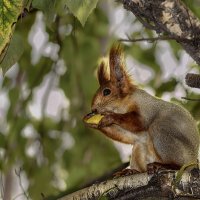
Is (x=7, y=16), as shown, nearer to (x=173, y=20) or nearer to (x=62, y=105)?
(x=173, y=20)

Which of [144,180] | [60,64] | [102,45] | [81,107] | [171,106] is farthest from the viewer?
[102,45]

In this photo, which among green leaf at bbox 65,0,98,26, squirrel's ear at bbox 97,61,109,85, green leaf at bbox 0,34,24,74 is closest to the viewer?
green leaf at bbox 65,0,98,26

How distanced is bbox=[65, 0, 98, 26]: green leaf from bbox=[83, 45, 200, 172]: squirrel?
2.10 ft

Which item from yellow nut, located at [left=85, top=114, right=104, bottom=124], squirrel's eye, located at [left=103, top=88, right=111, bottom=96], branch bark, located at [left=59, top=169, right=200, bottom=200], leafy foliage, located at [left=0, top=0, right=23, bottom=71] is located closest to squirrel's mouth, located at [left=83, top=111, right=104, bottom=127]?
yellow nut, located at [left=85, top=114, right=104, bottom=124]

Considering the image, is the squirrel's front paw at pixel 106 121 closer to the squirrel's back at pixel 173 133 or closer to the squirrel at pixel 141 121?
the squirrel at pixel 141 121

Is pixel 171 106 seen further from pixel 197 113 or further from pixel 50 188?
pixel 50 188

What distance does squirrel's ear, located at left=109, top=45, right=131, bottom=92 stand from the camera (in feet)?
8.18

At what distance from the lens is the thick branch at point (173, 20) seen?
1.83m

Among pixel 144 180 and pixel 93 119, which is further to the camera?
pixel 93 119

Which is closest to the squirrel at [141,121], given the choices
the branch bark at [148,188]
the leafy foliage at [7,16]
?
the branch bark at [148,188]

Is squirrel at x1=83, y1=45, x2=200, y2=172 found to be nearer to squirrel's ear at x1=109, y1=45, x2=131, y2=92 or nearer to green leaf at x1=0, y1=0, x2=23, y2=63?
squirrel's ear at x1=109, y1=45, x2=131, y2=92

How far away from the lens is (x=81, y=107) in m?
4.10

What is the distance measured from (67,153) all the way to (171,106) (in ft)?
5.89

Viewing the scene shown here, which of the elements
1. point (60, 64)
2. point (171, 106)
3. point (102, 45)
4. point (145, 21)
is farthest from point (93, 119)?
point (102, 45)
